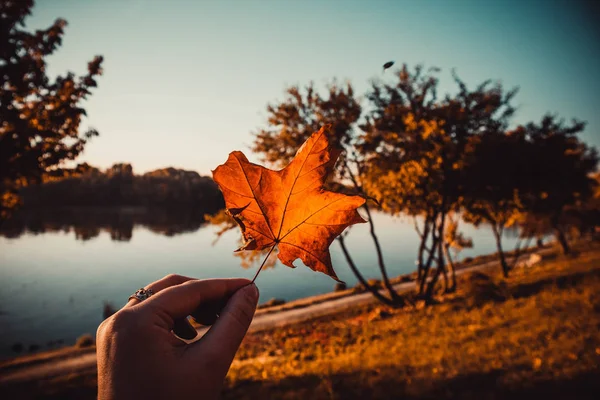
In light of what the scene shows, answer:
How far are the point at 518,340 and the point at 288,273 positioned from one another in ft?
118

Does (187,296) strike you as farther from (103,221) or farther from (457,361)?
(103,221)

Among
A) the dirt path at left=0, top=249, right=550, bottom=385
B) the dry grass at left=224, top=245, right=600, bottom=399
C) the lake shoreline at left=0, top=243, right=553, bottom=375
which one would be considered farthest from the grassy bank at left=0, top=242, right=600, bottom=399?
the lake shoreline at left=0, top=243, right=553, bottom=375

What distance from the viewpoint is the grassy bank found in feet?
13.4

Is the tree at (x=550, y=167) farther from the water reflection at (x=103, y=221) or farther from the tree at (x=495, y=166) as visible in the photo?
the water reflection at (x=103, y=221)

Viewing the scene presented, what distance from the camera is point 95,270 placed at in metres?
37.0

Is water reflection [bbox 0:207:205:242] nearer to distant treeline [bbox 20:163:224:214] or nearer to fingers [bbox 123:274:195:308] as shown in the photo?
distant treeline [bbox 20:163:224:214]

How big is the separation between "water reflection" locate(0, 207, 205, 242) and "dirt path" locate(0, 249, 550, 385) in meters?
37.0

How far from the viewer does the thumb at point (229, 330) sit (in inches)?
46.5

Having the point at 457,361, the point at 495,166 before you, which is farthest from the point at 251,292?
the point at 495,166

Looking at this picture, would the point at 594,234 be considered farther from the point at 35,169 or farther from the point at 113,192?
the point at 113,192

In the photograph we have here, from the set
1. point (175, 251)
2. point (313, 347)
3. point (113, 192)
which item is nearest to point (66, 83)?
point (313, 347)

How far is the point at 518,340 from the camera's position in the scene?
5.51 meters

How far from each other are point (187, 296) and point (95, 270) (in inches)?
1793

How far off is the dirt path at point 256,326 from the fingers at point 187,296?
1406cm
